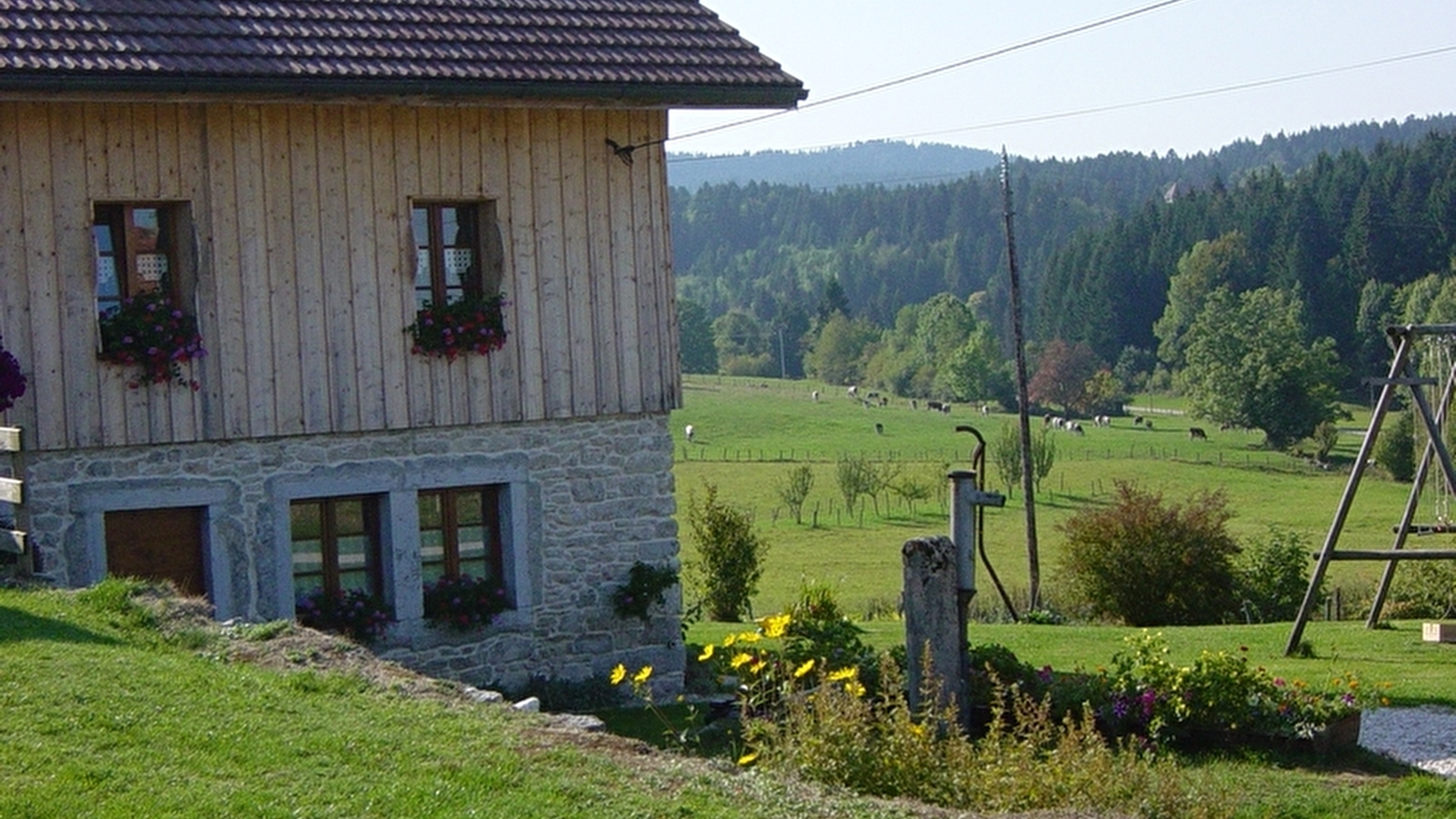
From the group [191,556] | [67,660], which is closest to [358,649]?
[67,660]

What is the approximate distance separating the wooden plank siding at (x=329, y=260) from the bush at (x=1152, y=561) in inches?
431

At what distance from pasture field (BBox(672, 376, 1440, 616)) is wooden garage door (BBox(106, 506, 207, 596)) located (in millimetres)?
13406

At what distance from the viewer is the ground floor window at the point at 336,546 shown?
47.4ft

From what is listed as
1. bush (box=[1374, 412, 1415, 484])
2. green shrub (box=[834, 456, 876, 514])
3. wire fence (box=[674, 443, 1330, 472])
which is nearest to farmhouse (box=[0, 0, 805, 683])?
green shrub (box=[834, 456, 876, 514])

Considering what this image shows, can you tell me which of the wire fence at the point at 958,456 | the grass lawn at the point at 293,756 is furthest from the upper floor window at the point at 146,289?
the wire fence at the point at 958,456

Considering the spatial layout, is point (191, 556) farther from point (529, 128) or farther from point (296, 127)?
point (529, 128)

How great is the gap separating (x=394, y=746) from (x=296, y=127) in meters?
7.70

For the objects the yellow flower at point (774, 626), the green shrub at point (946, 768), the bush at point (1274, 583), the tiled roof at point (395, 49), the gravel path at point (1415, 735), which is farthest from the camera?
the bush at point (1274, 583)

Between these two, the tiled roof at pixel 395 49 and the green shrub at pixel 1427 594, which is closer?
the tiled roof at pixel 395 49

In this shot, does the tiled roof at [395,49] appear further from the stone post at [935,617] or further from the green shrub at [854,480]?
the green shrub at [854,480]

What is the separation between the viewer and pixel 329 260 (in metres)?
14.2

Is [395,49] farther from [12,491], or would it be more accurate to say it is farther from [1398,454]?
[1398,454]

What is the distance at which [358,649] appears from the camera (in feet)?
33.9

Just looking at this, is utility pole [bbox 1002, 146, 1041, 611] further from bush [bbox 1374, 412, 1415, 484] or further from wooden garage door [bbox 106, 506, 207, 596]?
bush [bbox 1374, 412, 1415, 484]
